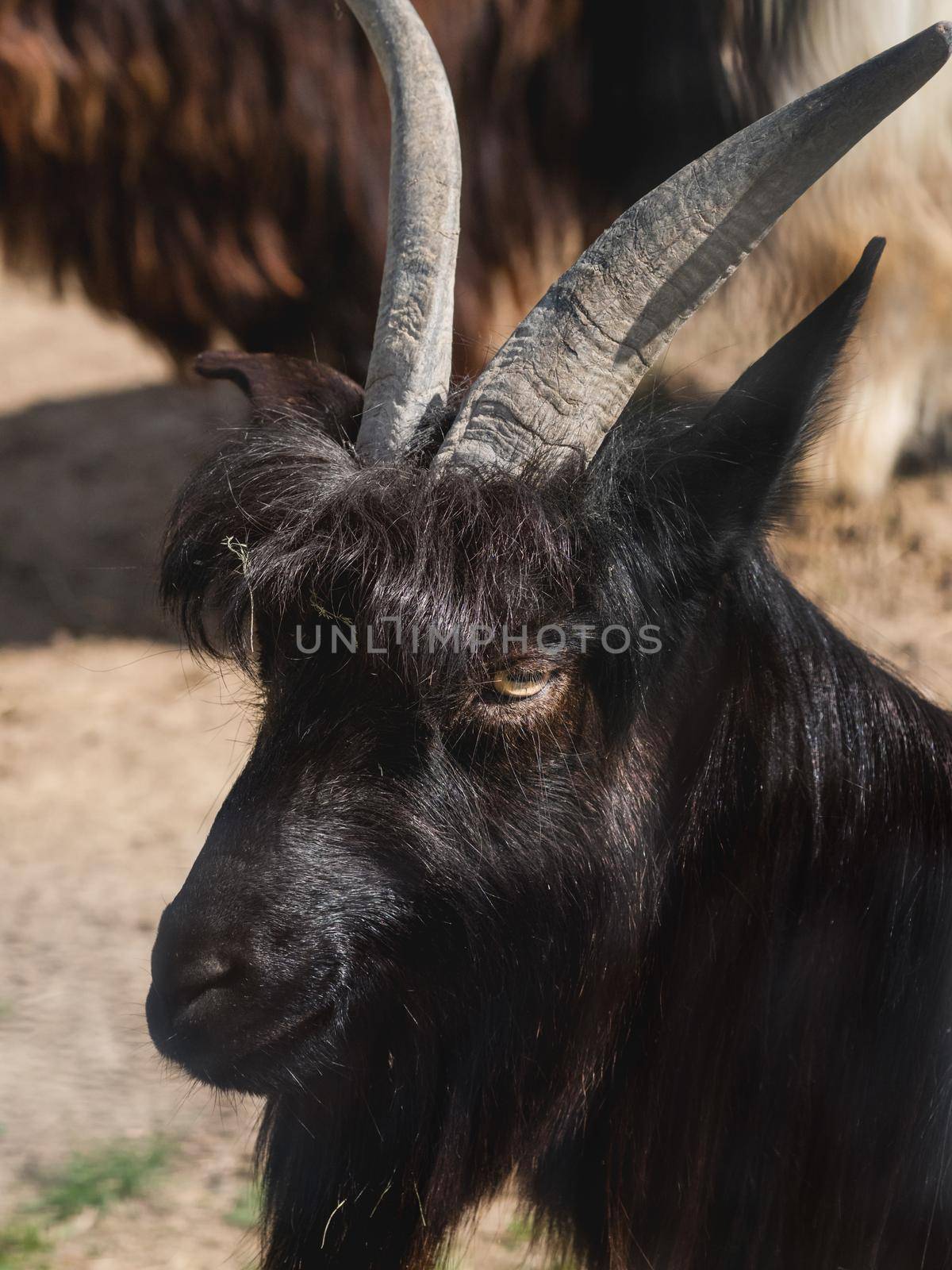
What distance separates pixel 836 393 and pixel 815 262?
10.5 ft

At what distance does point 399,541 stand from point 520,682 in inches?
10.5

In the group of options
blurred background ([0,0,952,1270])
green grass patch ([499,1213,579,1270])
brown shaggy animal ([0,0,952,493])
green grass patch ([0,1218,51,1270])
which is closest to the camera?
green grass patch ([499,1213,579,1270])

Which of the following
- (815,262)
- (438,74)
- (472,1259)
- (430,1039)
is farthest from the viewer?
(815,262)

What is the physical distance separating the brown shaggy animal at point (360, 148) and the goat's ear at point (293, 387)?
2.02m

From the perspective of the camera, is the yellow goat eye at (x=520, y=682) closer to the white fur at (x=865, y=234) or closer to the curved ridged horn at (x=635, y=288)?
the curved ridged horn at (x=635, y=288)

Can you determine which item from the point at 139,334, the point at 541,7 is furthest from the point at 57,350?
the point at 541,7

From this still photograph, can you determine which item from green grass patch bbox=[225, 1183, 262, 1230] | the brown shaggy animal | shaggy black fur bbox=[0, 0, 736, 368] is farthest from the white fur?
green grass patch bbox=[225, 1183, 262, 1230]

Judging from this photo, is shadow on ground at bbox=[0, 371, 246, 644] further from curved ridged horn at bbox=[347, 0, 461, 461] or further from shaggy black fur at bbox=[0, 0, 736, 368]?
curved ridged horn at bbox=[347, 0, 461, 461]

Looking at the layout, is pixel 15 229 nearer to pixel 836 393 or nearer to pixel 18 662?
pixel 18 662

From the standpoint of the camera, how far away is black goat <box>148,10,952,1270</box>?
6.09 ft

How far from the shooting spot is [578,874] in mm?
1971

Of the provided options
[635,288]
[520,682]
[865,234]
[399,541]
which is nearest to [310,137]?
[865,234]

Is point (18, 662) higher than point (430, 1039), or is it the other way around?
point (430, 1039)

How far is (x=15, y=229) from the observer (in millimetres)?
5035
